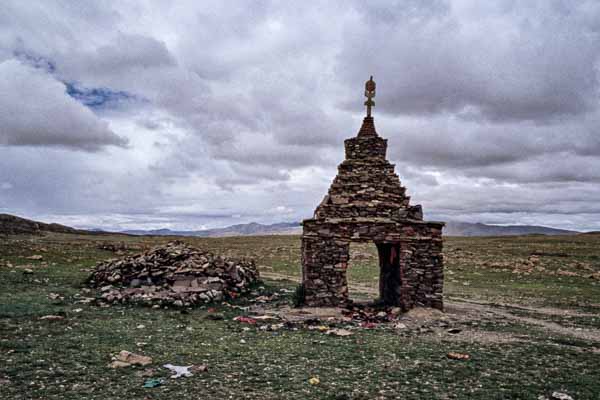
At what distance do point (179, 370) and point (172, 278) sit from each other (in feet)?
38.7

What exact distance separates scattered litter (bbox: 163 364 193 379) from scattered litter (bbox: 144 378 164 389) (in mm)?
345

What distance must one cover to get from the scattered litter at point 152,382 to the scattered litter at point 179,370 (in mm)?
345

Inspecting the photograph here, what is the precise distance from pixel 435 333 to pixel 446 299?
9.94m

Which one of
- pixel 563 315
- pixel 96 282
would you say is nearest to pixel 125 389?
pixel 96 282

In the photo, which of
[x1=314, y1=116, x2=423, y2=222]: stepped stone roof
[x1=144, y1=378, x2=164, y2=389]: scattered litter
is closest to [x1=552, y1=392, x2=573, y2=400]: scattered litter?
[x1=144, y1=378, x2=164, y2=389]: scattered litter

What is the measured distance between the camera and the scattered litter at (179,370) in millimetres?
9352

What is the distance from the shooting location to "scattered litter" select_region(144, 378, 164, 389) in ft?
28.3

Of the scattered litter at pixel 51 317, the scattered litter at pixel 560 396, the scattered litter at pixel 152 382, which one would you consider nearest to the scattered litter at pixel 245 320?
the scattered litter at pixel 51 317

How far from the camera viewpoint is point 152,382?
8.79 m

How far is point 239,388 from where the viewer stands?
342 inches

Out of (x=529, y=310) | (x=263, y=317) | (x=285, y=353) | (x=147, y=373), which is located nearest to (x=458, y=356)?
(x=285, y=353)

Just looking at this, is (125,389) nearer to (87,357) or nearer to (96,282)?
(87,357)

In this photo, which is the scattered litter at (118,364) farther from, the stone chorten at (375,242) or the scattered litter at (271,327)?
the stone chorten at (375,242)

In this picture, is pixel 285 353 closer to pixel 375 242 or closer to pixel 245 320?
pixel 245 320
